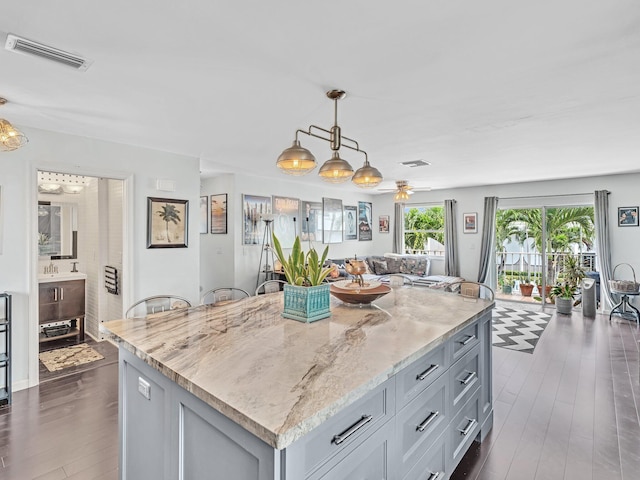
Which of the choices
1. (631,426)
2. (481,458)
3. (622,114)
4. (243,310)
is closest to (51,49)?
(243,310)

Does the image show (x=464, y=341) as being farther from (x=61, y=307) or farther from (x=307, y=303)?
(x=61, y=307)

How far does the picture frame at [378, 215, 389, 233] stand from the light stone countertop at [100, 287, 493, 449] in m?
6.63

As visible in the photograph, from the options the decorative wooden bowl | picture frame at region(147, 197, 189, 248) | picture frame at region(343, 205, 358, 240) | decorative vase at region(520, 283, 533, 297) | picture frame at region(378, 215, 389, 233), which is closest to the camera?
the decorative wooden bowl

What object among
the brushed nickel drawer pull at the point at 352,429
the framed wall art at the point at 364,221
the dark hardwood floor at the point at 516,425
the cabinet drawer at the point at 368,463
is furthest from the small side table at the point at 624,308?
the brushed nickel drawer pull at the point at 352,429

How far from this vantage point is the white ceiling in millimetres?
1604

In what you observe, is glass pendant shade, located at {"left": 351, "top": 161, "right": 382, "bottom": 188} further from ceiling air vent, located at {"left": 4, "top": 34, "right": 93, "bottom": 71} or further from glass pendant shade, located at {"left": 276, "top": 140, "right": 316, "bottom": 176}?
ceiling air vent, located at {"left": 4, "top": 34, "right": 93, "bottom": 71}

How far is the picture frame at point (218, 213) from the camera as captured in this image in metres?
6.13

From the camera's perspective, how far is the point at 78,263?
492 centimetres

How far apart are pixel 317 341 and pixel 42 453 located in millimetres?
2140

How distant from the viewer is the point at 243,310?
221 centimetres

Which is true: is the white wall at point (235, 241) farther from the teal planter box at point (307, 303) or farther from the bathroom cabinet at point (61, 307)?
the teal planter box at point (307, 303)

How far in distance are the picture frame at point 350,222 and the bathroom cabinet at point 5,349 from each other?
641 centimetres

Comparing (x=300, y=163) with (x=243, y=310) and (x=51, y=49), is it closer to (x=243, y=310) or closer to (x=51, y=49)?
(x=243, y=310)

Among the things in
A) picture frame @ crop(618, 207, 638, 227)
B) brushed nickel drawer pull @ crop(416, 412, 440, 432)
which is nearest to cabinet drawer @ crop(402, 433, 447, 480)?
brushed nickel drawer pull @ crop(416, 412, 440, 432)
